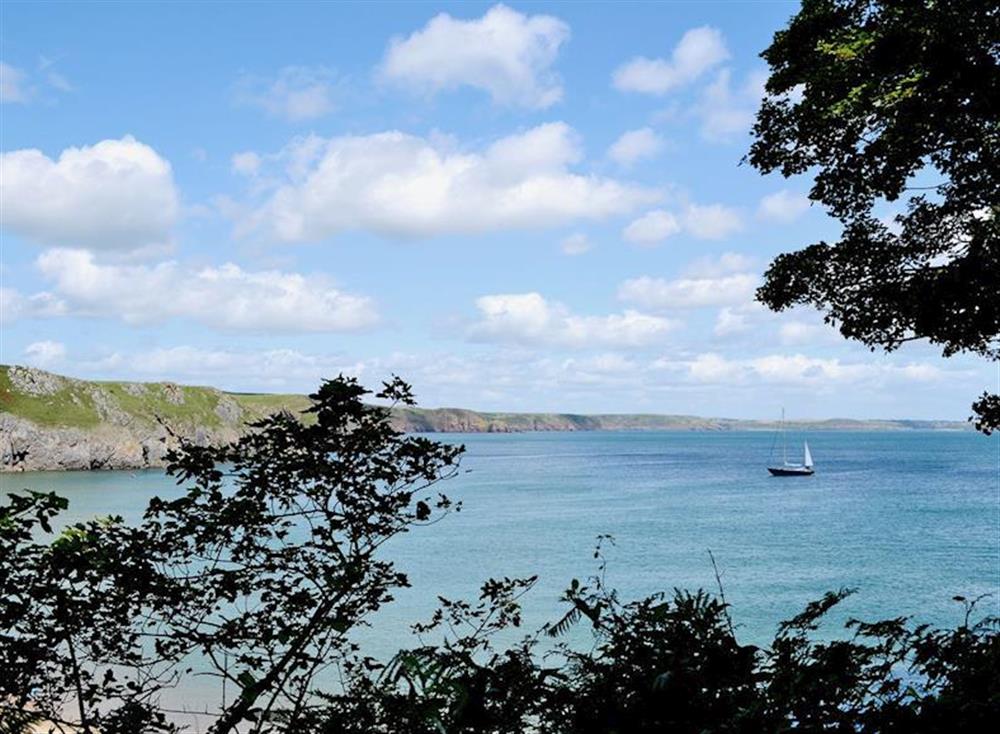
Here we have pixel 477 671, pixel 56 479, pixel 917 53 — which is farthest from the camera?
pixel 56 479

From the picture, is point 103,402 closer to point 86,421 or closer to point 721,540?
point 86,421

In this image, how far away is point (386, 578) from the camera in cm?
593

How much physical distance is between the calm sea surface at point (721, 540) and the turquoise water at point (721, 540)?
0.41 ft

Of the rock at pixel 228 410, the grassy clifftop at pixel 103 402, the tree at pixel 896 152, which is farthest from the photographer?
the rock at pixel 228 410

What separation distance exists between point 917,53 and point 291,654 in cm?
857

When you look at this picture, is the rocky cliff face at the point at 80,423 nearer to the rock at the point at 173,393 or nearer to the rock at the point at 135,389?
the rock at the point at 135,389

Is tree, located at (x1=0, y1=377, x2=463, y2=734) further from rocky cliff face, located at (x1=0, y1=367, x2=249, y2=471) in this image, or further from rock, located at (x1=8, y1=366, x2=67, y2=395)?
rock, located at (x1=8, y1=366, x2=67, y2=395)

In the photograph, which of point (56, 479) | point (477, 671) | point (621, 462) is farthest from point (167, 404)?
point (477, 671)

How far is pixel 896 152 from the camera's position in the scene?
9.30 metres

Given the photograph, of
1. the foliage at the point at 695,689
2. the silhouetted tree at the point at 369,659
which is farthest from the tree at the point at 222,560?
the foliage at the point at 695,689

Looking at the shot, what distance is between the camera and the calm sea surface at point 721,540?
3075cm

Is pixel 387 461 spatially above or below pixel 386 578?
above

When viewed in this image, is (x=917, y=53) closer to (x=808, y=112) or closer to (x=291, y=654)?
(x=808, y=112)

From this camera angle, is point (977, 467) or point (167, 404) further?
point (167, 404)
